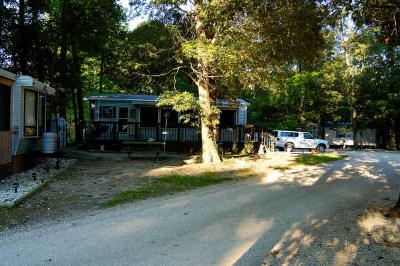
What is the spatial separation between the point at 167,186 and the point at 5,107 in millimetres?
4986

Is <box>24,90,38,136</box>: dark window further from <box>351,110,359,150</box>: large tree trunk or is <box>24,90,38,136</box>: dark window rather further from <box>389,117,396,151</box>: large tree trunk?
<box>389,117,396,151</box>: large tree trunk

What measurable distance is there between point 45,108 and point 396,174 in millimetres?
12385

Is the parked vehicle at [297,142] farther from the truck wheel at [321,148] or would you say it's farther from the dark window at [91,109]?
the dark window at [91,109]

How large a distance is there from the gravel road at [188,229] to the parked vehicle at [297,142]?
58.7 ft

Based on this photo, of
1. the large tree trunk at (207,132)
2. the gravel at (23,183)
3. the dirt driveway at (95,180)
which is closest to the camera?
the dirt driveway at (95,180)

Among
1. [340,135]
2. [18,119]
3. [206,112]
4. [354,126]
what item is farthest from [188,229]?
[340,135]

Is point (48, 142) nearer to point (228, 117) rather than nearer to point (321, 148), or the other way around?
point (228, 117)

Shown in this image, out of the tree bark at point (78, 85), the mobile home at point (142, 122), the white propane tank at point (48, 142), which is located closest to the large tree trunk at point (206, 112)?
the mobile home at point (142, 122)

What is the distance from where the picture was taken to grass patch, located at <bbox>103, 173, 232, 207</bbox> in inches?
348

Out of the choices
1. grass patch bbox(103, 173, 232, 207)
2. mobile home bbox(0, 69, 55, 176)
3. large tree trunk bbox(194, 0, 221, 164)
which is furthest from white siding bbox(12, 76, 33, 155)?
large tree trunk bbox(194, 0, 221, 164)

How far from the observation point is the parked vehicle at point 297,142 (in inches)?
1113

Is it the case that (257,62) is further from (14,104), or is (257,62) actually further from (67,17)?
(67,17)

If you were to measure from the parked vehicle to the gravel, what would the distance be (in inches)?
705

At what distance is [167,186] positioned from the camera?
10391 millimetres
